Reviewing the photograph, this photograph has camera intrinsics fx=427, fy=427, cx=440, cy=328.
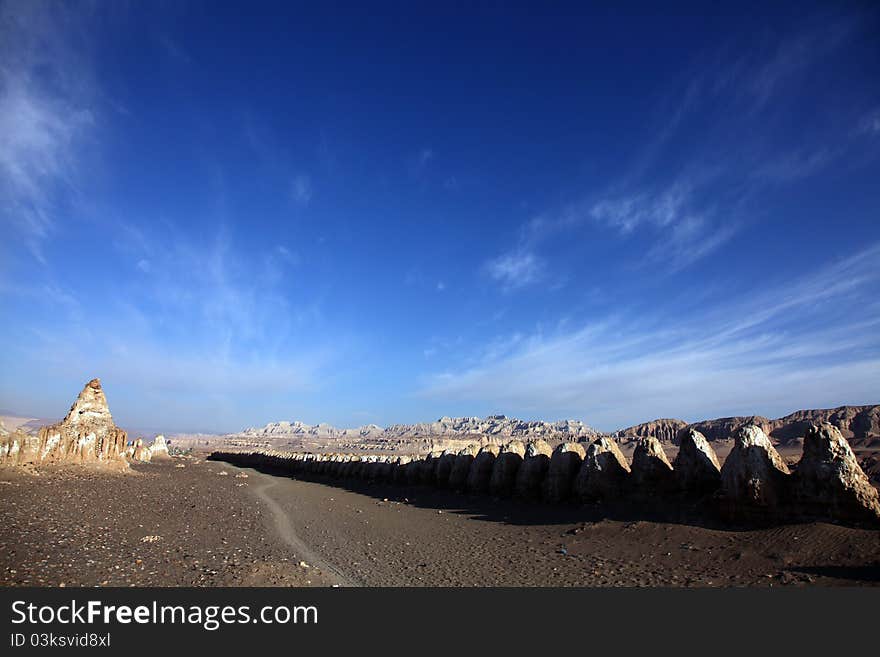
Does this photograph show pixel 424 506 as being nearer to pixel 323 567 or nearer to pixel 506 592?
pixel 323 567

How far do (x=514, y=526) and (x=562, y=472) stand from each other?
3358 mm

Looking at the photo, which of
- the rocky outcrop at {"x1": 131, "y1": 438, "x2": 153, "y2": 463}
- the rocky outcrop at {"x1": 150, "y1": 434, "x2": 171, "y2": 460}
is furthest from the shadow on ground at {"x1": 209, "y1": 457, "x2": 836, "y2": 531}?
the rocky outcrop at {"x1": 150, "y1": 434, "x2": 171, "y2": 460}

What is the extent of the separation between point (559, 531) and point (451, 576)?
466 centimetres

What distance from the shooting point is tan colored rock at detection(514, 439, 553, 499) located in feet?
56.7

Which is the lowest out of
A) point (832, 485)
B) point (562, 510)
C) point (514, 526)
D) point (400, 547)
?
point (400, 547)

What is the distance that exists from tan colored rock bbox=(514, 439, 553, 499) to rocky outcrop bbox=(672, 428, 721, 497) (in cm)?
523

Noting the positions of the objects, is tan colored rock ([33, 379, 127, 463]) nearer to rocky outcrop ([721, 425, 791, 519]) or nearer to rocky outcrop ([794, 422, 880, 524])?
rocky outcrop ([721, 425, 791, 519])

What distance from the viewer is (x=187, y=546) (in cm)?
1099

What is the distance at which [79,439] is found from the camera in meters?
26.9

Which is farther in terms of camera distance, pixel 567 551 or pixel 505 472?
pixel 505 472

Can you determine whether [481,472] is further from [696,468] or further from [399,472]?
[696,468]

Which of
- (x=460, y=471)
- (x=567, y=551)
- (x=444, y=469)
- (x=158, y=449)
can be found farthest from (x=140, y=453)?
(x=567, y=551)

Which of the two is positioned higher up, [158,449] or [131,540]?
[158,449]

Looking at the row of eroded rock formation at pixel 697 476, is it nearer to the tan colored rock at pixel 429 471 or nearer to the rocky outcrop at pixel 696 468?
the rocky outcrop at pixel 696 468
